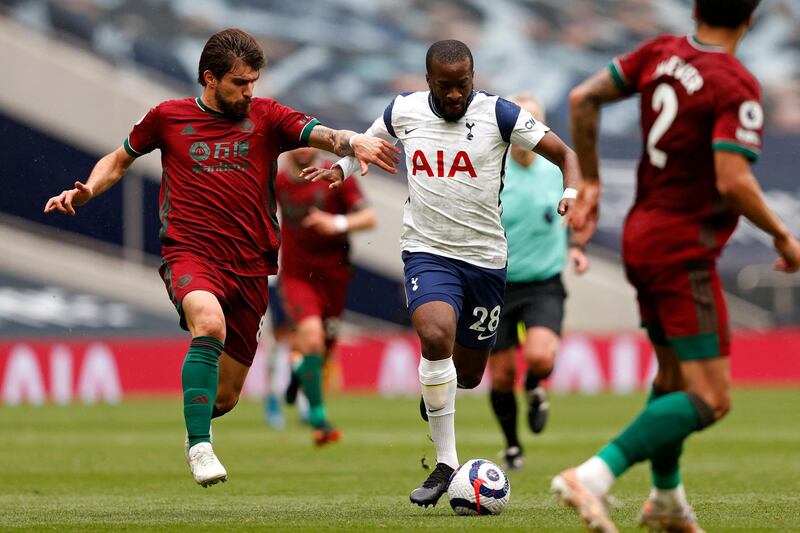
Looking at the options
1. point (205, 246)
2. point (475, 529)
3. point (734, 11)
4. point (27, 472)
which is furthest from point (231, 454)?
point (734, 11)

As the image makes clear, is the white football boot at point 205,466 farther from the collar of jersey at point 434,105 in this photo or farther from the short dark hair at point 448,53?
the short dark hair at point 448,53

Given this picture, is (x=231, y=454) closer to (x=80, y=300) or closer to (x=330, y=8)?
(x=80, y=300)

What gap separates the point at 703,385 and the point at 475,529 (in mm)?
1420

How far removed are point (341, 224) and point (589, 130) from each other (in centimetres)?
730

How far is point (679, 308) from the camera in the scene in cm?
555

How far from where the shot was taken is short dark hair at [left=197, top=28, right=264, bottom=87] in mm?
7750

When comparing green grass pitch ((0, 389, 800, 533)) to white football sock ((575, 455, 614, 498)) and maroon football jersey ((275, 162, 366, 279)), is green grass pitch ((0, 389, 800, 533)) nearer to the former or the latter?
white football sock ((575, 455, 614, 498))

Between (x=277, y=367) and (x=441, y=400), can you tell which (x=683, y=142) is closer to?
(x=441, y=400)

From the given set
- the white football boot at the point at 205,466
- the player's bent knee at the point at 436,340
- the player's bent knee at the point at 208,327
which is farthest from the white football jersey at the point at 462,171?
the white football boot at the point at 205,466

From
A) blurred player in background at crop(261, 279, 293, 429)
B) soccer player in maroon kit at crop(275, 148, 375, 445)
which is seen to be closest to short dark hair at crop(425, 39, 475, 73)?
soccer player in maroon kit at crop(275, 148, 375, 445)

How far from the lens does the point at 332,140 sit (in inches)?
311

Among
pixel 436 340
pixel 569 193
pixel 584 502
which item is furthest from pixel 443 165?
pixel 584 502

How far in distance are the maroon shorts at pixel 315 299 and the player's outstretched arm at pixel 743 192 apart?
806 centimetres

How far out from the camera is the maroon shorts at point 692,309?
552 centimetres
